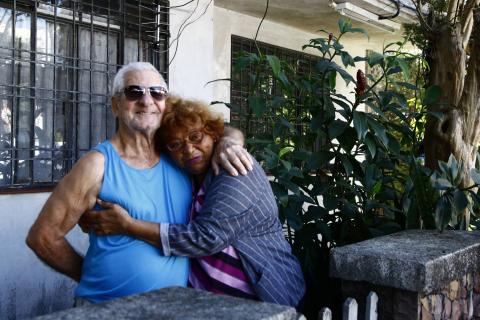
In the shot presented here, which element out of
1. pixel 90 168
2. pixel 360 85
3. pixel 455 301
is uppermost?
pixel 360 85

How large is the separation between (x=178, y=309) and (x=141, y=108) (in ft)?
3.51

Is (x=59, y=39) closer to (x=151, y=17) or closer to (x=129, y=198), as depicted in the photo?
(x=151, y=17)

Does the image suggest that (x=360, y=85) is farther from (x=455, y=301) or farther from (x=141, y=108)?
(x=141, y=108)

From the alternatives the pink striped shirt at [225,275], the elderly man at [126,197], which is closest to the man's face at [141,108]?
the elderly man at [126,197]

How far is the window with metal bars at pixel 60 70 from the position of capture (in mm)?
4488

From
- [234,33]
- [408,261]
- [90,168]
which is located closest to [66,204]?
[90,168]

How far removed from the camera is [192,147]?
229 centimetres

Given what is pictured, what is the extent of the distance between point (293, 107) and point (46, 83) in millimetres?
2113

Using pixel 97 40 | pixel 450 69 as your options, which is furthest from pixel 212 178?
pixel 97 40

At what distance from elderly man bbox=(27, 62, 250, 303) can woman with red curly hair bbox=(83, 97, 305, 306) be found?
5 centimetres

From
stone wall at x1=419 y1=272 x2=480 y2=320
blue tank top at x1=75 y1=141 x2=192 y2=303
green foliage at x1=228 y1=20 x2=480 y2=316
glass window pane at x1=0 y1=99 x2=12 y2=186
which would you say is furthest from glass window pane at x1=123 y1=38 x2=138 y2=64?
stone wall at x1=419 y1=272 x2=480 y2=320

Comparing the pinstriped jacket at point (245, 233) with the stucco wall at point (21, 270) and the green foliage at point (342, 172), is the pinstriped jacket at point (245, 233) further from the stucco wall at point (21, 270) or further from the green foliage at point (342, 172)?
the stucco wall at point (21, 270)

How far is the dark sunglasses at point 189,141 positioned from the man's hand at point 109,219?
0.32 m

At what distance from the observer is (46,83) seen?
4.76m
